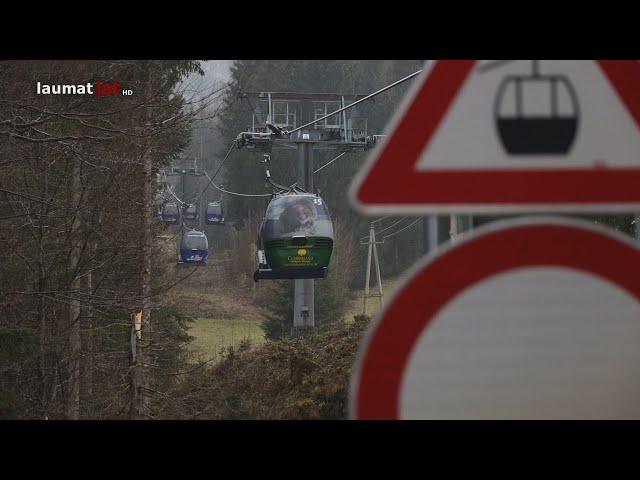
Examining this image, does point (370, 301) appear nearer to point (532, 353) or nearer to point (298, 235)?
point (298, 235)

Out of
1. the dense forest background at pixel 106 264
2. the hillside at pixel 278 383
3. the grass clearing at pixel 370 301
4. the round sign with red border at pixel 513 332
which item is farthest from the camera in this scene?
the grass clearing at pixel 370 301

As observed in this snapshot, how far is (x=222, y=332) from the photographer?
5675 cm

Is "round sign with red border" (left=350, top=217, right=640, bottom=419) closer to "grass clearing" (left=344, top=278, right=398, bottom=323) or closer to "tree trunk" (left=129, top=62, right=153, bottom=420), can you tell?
"tree trunk" (left=129, top=62, right=153, bottom=420)

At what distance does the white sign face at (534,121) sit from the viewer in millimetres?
2217

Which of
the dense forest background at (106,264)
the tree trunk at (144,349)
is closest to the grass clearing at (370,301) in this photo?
the dense forest background at (106,264)

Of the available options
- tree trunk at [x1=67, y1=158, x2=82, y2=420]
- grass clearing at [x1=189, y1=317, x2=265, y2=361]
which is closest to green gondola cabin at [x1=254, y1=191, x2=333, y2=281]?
tree trunk at [x1=67, y1=158, x2=82, y2=420]

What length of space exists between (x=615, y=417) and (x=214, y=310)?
60480mm

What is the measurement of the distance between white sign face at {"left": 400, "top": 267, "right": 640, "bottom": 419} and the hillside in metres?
21.8

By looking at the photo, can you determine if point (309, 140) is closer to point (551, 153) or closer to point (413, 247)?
point (551, 153)

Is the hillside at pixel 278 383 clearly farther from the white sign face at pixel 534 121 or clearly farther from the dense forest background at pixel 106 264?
the white sign face at pixel 534 121

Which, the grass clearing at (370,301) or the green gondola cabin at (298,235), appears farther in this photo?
the grass clearing at (370,301)

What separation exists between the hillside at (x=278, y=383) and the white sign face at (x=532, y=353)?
2176cm

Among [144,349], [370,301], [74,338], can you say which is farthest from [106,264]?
[370,301]

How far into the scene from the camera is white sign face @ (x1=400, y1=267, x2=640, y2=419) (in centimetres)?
208
